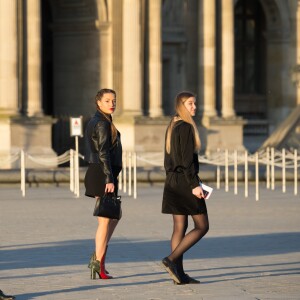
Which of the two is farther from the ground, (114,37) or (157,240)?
(114,37)

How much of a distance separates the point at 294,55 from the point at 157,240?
3572 cm

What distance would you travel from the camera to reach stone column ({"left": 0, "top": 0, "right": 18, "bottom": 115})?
42.7 metres

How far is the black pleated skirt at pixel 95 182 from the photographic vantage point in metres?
14.9

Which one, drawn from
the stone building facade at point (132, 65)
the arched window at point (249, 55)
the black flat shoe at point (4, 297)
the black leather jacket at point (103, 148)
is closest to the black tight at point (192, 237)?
the black leather jacket at point (103, 148)

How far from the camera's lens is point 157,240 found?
1917 centimetres

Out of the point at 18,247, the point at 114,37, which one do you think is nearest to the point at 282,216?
the point at 18,247

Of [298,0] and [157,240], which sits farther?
[298,0]

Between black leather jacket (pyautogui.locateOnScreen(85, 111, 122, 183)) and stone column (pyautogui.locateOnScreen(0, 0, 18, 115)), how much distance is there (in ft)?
90.7

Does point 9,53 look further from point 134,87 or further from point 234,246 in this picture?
point 234,246

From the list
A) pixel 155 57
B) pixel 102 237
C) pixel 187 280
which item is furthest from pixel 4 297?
pixel 155 57

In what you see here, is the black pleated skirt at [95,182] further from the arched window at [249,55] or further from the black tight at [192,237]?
the arched window at [249,55]

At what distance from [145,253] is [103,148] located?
9.28 feet

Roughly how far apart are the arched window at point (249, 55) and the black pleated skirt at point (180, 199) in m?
42.0

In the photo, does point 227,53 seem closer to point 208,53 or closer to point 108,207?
point 208,53
